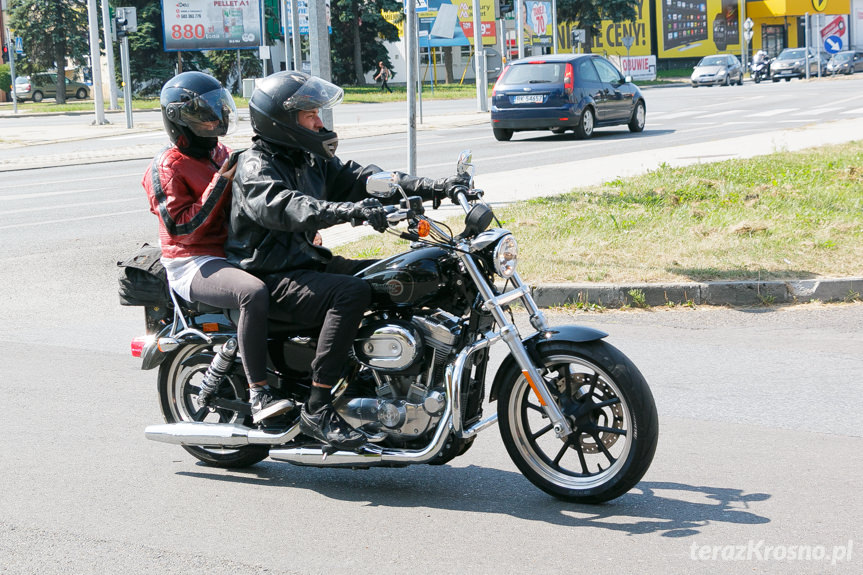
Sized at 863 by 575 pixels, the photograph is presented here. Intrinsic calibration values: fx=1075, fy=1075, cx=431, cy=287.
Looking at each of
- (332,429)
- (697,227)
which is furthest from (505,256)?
(697,227)

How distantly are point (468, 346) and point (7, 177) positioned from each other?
1729 cm

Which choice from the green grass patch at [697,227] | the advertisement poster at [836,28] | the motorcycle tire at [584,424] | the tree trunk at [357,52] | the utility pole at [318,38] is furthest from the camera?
the advertisement poster at [836,28]

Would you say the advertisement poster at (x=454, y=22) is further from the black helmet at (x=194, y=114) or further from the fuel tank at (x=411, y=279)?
the fuel tank at (x=411, y=279)

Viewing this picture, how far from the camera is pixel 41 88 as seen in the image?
5981cm

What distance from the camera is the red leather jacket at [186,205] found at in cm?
466

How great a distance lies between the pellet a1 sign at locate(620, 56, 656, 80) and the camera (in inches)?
2672

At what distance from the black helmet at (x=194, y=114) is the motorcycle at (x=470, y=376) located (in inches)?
39.3

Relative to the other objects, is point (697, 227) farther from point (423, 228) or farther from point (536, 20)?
point (536, 20)

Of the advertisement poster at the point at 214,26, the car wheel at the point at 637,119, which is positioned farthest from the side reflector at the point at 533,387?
the advertisement poster at the point at 214,26

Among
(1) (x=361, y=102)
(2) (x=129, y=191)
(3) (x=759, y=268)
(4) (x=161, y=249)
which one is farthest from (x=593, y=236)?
(1) (x=361, y=102)

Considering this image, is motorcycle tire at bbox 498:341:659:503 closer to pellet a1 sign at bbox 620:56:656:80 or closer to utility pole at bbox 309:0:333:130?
utility pole at bbox 309:0:333:130

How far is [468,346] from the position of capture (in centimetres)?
421

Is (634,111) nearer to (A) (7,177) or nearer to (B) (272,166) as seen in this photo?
(A) (7,177)

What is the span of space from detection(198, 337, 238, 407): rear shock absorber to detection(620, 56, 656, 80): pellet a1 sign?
215ft
